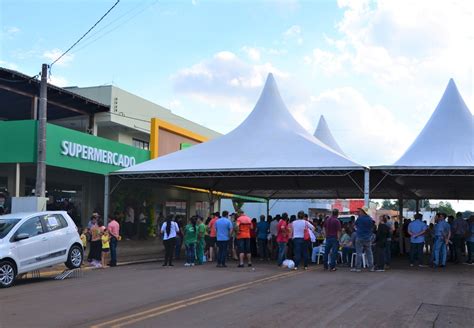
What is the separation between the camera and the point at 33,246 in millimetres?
12383

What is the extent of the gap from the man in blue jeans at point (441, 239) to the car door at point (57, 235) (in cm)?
1108

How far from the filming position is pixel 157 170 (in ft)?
65.8

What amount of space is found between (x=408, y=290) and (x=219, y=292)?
157 inches

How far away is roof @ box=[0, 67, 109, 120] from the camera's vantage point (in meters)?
22.7

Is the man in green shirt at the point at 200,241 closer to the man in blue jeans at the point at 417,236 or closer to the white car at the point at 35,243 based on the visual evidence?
the white car at the point at 35,243

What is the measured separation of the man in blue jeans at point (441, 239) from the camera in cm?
1706

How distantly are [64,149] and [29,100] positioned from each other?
516cm

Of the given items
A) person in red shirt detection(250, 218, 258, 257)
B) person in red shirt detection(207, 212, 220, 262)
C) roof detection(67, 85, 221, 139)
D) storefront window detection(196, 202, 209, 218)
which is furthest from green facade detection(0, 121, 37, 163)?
storefront window detection(196, 202, 209, 218)

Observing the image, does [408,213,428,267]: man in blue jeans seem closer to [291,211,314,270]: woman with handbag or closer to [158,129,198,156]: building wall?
[291,211,314,270]: woman with handbag

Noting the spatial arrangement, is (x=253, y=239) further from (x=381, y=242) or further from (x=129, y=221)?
(x=129, y=221)

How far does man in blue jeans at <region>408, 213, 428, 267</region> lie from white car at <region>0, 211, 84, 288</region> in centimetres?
1004

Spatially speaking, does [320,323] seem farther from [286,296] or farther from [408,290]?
[408,290]

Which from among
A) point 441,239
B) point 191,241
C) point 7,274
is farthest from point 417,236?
point 7,274

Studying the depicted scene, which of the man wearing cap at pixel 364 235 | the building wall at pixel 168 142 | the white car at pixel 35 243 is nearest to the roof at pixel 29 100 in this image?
the building wall at pixel 168 142
